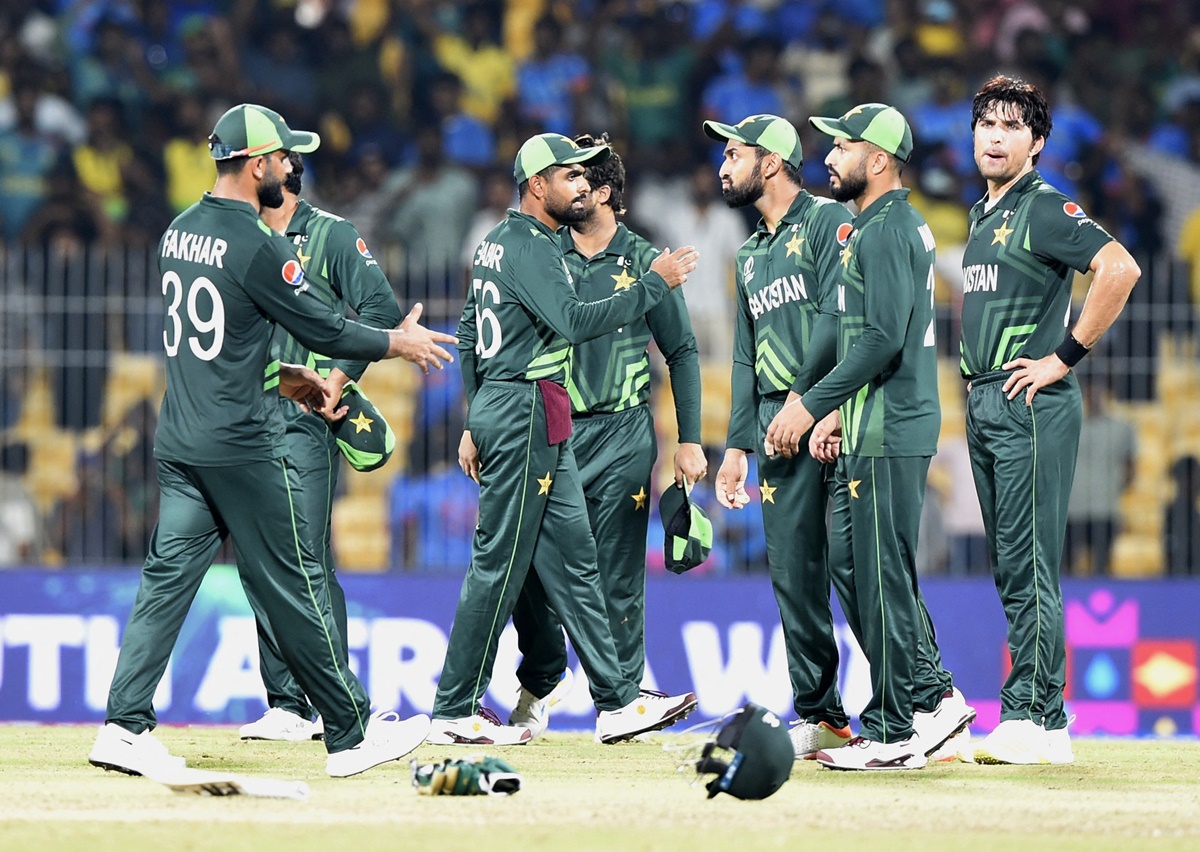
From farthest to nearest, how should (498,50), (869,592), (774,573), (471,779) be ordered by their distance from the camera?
(498,50) → (774,573) → (869,592) → (471,779)

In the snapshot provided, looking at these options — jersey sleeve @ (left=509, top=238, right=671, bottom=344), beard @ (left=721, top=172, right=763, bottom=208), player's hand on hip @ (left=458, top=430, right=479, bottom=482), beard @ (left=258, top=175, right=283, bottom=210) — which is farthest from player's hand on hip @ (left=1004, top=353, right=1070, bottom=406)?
beard @ (left=258, top=175, right=283, bottom=210)

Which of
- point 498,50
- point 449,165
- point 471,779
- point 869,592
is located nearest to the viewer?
point 471,779

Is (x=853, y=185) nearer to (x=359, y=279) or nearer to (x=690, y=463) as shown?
(x=690, y=463)

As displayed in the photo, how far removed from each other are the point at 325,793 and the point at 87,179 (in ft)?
30.3

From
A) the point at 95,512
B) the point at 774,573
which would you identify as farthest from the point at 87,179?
the point at 774,573

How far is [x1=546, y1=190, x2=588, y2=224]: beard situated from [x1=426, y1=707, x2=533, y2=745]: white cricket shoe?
6.96 ft

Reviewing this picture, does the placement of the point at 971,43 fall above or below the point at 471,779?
above

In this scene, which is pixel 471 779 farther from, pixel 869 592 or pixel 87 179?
pixel 87 179

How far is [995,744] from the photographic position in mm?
7176

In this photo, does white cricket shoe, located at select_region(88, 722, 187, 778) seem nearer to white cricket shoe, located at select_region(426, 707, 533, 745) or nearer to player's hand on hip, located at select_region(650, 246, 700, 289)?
white cricket shoe, located at select_region(426, 707, 533, 745)

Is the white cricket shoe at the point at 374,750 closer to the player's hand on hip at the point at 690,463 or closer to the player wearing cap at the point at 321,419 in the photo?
the player wearing cap at the point at 321,419

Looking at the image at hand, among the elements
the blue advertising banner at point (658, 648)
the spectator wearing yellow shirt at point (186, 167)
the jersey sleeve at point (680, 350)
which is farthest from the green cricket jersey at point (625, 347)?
the spectator wearing yellow shirt at point (186, 167)

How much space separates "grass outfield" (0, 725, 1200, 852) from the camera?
17.7 ft

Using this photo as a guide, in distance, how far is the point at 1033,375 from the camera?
23.6ft
